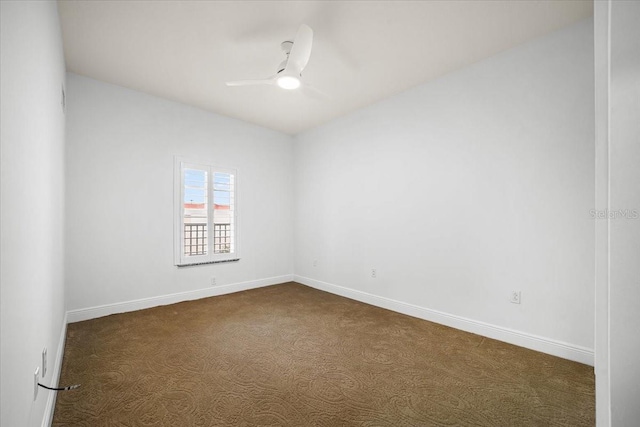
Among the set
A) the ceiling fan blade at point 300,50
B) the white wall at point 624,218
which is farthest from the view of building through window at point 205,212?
the white wall at point 624,218

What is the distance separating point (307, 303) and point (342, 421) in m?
2.39

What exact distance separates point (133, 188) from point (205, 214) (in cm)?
99

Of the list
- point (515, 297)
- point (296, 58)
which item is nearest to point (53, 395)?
point (296, 58)

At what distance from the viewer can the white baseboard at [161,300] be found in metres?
3.34

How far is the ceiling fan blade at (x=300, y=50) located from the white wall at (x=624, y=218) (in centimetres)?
177

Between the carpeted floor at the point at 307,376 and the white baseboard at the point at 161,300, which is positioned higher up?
the white baseboard at the point at 161,300

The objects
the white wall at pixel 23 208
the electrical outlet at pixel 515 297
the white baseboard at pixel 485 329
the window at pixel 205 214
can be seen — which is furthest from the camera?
the window at pixel 205 214

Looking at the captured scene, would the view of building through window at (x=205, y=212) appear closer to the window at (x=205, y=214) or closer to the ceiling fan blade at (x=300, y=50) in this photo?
the window at (x=205, y=214)

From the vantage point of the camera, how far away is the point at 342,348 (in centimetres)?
265

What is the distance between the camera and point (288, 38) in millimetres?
2666

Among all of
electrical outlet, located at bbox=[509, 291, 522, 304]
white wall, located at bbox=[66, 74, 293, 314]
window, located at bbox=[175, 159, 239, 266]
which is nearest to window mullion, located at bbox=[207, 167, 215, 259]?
window, located at bbox=[175, 159, 239, 266]

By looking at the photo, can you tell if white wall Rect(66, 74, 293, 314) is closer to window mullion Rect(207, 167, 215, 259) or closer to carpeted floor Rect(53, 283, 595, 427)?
window mullion Rect(207, 167, 215, 259)

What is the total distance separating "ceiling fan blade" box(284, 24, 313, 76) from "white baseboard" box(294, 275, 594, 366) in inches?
116

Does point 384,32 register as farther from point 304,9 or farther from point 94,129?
point 94,129
